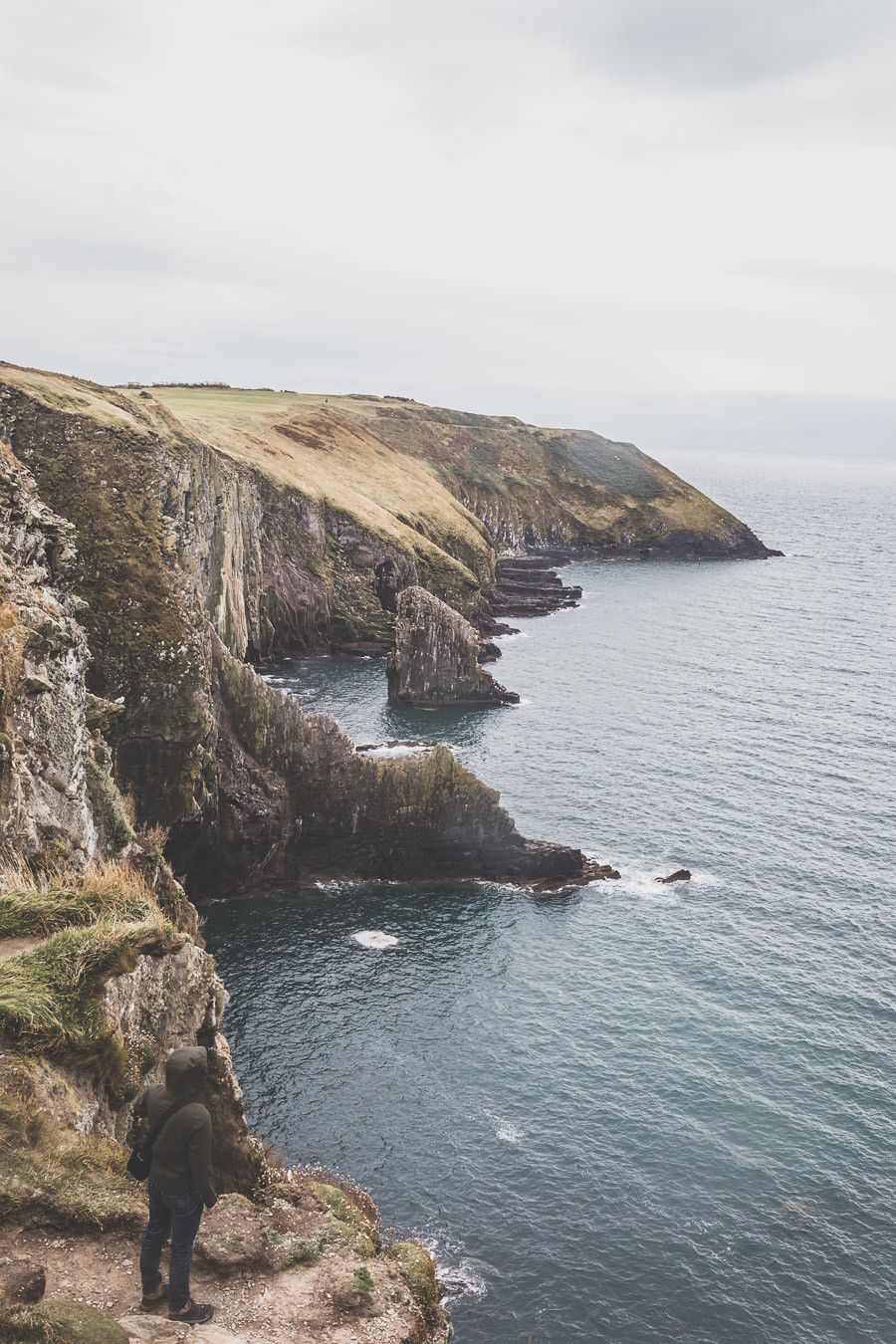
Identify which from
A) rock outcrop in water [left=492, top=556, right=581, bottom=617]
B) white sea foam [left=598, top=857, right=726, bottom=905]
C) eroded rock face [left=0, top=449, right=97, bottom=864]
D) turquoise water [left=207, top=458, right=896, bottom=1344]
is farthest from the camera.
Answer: rock outcrop in water [left=492, top=556, right=581, bottom=617]

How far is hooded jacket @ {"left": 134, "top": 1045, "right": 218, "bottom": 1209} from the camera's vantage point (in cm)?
1344

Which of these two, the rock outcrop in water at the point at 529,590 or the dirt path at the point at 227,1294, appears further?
the rock outcrop in water at the point at 529,590

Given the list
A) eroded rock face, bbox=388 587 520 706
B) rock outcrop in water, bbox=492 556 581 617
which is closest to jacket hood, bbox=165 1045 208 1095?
eroded rock face, bbox=388 587 520 706

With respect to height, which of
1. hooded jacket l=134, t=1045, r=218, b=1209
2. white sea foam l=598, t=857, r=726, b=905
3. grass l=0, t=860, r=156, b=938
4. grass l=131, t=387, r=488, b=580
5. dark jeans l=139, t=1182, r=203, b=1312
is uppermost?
grass l=131, t=387, r=488, b=580

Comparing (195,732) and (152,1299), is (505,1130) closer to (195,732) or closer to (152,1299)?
(195,732)

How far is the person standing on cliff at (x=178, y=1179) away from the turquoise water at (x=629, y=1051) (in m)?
21.9

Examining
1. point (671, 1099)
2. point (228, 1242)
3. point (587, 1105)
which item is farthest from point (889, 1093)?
point (228, 1242)

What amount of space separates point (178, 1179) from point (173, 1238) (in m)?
0.99

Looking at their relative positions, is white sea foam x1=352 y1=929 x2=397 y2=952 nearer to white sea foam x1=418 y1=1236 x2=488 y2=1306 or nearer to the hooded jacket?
white sea foam x1=418 y1=1236 x2=488 y2=1306

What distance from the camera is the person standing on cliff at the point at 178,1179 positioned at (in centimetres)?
1348

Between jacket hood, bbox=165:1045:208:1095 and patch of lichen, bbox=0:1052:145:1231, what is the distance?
3.03m

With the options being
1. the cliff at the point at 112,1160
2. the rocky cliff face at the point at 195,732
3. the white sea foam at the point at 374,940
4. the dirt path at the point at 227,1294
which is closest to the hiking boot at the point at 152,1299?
the dirt path at the point at 227,1294

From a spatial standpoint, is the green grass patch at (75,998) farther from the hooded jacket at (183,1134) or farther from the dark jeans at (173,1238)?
the dark jeans at (173,1238)

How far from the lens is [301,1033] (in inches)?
1841
